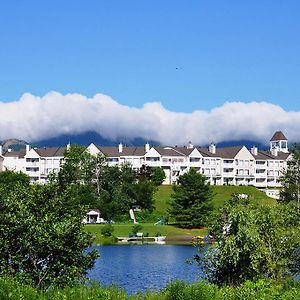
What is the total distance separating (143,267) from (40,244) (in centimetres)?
2827

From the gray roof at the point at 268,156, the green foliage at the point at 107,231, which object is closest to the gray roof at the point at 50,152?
the gray roof at the point at 268,156

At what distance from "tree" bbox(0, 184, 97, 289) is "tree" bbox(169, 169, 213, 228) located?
67.3m

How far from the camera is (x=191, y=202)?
98.6 meters

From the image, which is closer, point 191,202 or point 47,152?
point 191,202

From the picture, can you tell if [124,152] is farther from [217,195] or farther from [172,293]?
[172,293]

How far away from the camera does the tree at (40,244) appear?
27.6 meters

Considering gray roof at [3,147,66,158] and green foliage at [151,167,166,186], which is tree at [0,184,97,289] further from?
gray roof at [3,147,66,158]

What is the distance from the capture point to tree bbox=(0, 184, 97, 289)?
2762 centimetres

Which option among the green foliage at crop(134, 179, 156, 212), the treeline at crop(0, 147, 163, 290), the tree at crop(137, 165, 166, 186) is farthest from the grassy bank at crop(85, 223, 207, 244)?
the treeline at crop(0, 147, 163, 290)

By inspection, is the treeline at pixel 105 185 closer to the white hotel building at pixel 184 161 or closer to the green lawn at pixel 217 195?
the green lawn at pixel 217 195

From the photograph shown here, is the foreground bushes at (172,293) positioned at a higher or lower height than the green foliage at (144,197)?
lower

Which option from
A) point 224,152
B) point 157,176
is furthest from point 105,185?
point 224,152

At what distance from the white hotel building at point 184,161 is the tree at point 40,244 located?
13504cm

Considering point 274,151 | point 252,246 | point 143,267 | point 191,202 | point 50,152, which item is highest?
point 274,151
